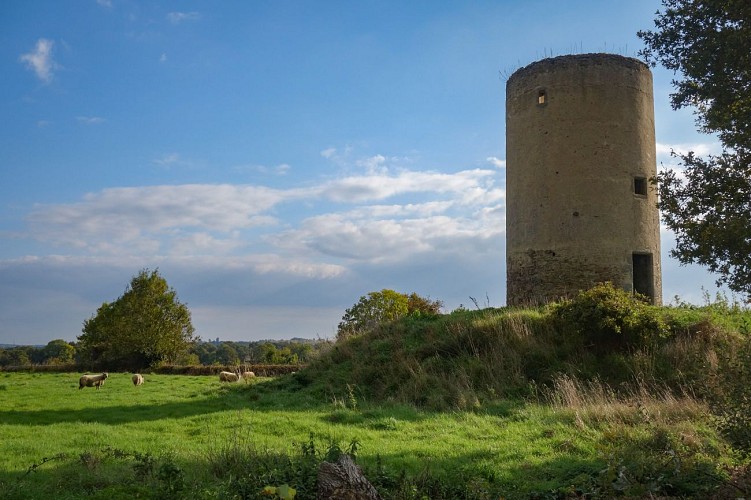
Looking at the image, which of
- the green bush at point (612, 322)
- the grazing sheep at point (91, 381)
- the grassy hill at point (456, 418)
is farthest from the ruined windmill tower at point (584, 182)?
the grazing sheep at point (91, 381)

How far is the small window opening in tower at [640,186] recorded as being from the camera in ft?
64.6

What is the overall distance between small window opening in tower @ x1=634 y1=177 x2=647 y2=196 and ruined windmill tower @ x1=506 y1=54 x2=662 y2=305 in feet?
0.11

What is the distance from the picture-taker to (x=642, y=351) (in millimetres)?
14391

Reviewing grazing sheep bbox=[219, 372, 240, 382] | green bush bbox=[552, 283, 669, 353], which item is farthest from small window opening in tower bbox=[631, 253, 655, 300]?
grazing sheep bbox=[219, 372, 240, 382]

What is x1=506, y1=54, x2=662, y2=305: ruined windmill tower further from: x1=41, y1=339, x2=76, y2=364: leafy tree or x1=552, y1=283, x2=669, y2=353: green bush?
x1=41, y1=339, x2=76, y2=364: leafy tree

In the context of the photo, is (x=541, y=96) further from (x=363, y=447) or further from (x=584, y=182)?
(x=363, y=447)

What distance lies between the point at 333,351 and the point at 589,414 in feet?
32.8

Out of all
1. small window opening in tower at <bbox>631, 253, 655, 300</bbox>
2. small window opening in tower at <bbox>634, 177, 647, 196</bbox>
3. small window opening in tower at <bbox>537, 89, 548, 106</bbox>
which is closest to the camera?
small window opening in tower at <bbox>631, 253, 655, 300</bbox>

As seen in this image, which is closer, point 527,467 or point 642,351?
point 527,467

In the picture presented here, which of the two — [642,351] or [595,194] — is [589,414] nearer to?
[642,351]

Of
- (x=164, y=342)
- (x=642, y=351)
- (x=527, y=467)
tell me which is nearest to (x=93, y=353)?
(x=164, y=342)

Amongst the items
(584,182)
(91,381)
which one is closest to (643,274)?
(584,182)

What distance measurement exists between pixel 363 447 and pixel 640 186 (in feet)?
50.4

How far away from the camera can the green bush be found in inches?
572
